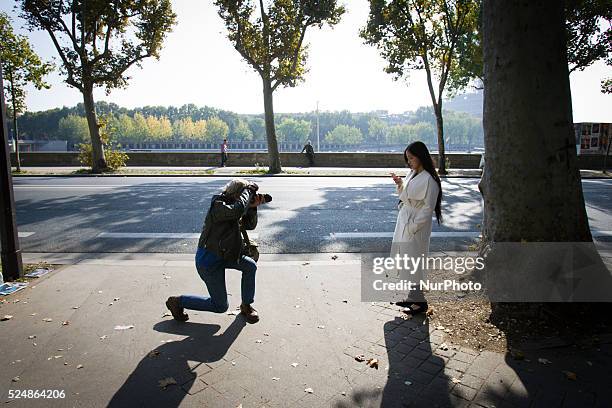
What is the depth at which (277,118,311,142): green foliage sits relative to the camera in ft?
410

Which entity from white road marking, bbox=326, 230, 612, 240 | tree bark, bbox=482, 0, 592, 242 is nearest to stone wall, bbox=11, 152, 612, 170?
white road marking, bbox=326, 230, 612, 240

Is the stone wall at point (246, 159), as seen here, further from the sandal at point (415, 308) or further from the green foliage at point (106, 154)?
the sandal at point (415, 308)

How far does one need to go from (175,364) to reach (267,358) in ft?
2.39

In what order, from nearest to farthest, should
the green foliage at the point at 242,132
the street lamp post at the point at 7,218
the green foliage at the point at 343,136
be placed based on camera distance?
1. the street lamp post at the point at 7,218
2. the green foliage at the point at 343,136
3. the green foliage at the point at 242,132

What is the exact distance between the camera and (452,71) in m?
27.0

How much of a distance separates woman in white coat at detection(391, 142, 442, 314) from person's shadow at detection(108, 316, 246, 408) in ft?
5.76

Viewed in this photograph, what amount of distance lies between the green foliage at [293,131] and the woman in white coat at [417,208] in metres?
122

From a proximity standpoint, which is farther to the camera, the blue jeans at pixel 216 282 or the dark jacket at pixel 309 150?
the dark jacket at pixel 309 150

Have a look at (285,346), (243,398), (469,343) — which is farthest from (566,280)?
(243,398)

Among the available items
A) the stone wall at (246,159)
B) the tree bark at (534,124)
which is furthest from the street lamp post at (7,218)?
the stone wall at (246,159)

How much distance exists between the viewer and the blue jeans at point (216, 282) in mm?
3969

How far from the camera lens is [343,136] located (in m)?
129

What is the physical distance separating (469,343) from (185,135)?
122m

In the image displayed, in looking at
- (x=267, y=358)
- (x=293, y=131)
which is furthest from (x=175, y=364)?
(x=293, y=131)
